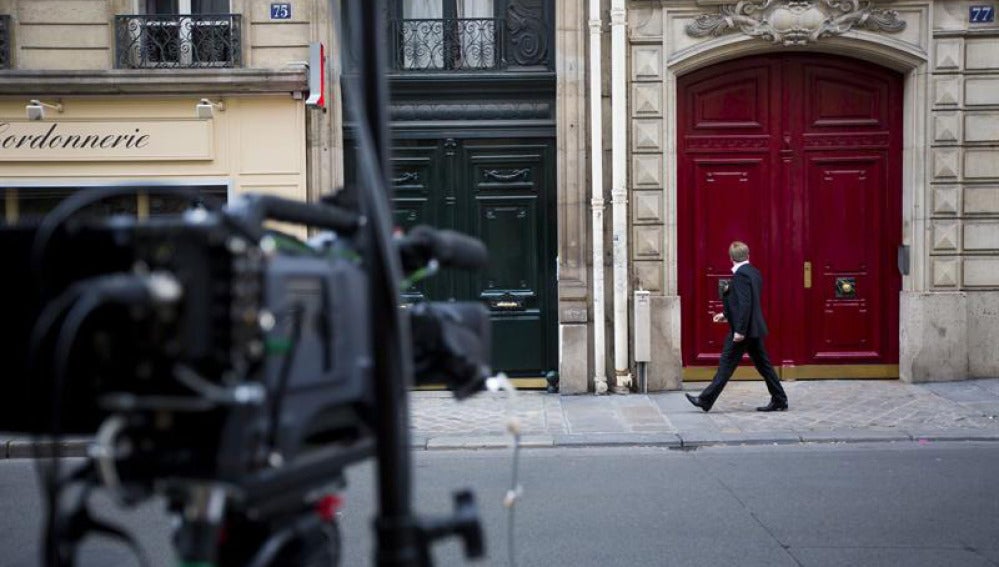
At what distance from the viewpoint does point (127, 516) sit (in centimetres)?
744

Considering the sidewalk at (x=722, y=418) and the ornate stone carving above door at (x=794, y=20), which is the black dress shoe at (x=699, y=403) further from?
the ornate stone carving above door at (x=794, y=20)

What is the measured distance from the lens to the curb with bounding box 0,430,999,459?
10414 millimetres

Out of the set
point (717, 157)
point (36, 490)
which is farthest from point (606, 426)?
point (36, 490)

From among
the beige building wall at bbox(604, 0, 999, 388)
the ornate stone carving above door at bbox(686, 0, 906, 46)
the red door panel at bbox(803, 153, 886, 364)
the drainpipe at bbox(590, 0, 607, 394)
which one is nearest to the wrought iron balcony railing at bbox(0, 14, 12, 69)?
the drainpipe at bbox(590, 0, 607, 394)

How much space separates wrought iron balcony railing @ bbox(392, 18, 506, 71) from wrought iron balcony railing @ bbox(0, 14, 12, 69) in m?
4.82

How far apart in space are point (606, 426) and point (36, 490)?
5.51 metres

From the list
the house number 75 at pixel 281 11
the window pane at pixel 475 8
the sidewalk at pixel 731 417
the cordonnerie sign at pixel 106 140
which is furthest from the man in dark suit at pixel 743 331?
the cordonnerie sign at pixel 106 140

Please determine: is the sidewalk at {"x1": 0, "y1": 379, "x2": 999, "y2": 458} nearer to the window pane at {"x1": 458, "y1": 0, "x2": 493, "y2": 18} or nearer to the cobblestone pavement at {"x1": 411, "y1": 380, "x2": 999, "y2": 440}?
the cobblestone pavement at {"x1": 411, "y1": 380, "x2": 999, "y2": 440}

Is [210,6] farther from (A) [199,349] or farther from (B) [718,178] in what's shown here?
(A) [199,349]

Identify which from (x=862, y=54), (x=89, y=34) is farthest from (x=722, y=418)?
(x=89, y=34)

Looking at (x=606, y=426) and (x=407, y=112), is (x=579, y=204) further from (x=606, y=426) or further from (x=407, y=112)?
(x=606, y=426)

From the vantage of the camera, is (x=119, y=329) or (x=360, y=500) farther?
(x=360, y=500)

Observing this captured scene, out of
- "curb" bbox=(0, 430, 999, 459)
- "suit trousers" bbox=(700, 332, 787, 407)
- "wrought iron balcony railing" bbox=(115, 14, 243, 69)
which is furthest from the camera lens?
"wrought iron balcony railing" bbox=(115, 14, 243, 69)

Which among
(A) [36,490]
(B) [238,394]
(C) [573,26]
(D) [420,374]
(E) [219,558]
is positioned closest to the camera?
(B) [238,394]
